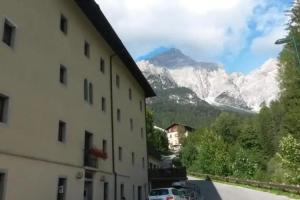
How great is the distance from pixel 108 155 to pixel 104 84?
15.6 ft

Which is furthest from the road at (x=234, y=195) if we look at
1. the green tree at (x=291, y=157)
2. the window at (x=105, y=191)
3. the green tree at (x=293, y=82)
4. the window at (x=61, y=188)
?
the window at (x=61, y=188)

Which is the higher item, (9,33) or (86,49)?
(86,49)

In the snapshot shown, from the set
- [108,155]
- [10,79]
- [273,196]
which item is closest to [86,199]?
[108,155]

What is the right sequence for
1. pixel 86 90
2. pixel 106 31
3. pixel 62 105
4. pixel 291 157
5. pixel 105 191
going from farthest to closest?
pixel 291 157
pixel 106 31
pixel 105 191
pixel 86 90
pixel 62 105

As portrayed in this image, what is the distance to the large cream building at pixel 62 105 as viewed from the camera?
15680 mm

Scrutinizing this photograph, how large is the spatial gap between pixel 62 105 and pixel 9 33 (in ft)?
16.2

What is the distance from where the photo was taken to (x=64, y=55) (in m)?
21.2

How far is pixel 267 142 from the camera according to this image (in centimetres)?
8975

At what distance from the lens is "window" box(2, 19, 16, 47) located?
1599 cm

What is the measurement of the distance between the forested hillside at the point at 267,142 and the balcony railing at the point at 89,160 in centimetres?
1455

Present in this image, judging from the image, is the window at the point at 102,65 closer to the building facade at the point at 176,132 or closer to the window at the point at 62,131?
the window at the point at 62,131

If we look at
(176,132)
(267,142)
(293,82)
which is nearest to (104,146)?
(293,82)

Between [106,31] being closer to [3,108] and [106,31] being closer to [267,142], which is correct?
[3,108]

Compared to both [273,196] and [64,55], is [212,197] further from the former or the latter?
[64,55]
